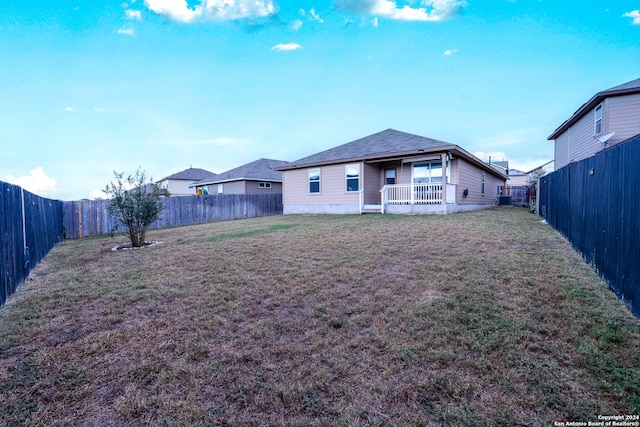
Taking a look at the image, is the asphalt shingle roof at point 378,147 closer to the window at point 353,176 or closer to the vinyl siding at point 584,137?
the window at point 353,176

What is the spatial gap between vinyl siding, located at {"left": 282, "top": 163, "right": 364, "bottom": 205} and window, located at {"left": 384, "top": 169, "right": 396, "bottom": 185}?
1.95 m

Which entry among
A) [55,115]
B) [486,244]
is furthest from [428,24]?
[55,115]

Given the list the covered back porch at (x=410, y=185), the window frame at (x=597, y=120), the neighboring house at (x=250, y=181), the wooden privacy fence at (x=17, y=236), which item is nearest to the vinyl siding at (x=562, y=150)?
the window frame at (x=597, y=120)

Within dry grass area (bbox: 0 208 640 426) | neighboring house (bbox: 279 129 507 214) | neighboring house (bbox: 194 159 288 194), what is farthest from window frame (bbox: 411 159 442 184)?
neighboring house (bbox: 194 159 288 194)

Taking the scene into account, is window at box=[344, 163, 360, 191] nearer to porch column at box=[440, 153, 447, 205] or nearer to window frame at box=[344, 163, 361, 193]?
window frame at box=[344, 163, 361, 193]

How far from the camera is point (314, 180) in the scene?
16953 millimetres

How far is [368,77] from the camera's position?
15.7 metres

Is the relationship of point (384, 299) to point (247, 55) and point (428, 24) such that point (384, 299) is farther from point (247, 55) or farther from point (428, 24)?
point (247, 55)

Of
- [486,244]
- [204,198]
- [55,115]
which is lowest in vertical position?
[486,244]

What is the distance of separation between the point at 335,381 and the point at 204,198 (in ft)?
57.1

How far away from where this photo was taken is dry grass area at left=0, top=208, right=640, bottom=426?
1927mm

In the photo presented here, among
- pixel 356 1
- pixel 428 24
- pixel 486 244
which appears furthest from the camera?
pixel 428 24

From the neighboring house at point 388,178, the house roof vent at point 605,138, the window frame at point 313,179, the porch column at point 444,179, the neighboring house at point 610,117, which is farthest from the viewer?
the window frame at point 313,179

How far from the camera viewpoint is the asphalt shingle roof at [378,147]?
1335 centimetres
